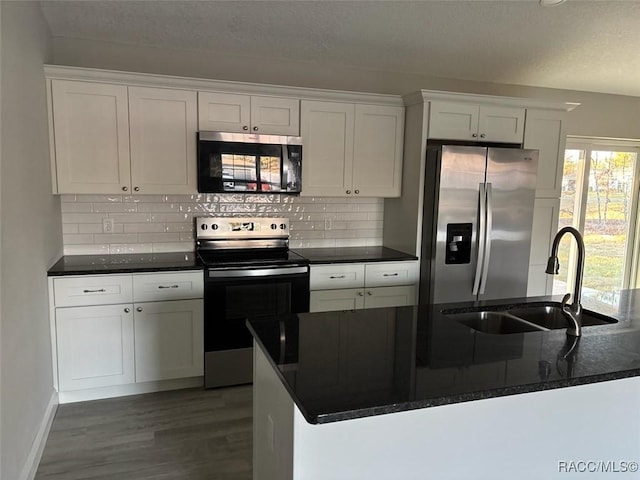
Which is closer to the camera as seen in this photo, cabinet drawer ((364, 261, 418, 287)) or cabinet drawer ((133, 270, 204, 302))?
cabinet drawer ((133, 270, 204, 302))

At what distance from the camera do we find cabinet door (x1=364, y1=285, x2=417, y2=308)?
3.60 m

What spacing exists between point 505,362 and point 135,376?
8.10ft

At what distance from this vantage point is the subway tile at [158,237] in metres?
3.57

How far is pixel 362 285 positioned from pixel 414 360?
2.06 metres

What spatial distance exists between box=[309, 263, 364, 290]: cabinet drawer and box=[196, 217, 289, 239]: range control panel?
23.5 inches

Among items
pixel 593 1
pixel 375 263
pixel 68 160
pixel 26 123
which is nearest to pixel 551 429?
pixel 375 263

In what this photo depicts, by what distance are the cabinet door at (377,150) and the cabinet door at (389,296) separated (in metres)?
0.78

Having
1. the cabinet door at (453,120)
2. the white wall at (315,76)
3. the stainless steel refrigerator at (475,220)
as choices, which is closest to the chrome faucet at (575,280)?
the stainless steel refrigerator at (475,220)

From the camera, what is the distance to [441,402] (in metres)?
1.25

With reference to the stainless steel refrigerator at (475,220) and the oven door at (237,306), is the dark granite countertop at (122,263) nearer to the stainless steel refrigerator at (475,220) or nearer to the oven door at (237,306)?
the oven door at (237,306)

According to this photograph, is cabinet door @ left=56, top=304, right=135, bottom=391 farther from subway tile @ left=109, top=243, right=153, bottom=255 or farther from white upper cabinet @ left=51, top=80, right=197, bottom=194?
white upper cabinet @ left=51, top=80, right=197, bottom=194

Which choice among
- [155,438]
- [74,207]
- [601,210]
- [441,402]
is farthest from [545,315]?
[601,210]

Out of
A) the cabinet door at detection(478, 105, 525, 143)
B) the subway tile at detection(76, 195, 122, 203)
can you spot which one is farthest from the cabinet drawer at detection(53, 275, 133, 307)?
the cabinet door at detection(478, 105, 525, 143)

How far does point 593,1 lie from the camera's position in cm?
259
